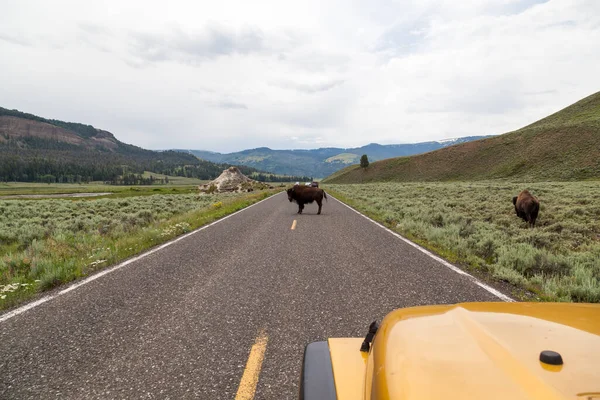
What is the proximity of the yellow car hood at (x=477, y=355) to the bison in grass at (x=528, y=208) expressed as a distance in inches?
488

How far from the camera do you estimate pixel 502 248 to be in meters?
7.54

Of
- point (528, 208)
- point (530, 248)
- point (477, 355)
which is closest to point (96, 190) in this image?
point (528, 208)

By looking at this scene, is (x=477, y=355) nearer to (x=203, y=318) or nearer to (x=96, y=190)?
(x=203, y=318)

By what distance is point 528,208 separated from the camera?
39.7 feet

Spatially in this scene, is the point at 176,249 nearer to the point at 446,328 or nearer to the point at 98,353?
the point at 98,353

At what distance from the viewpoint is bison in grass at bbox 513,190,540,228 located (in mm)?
12008

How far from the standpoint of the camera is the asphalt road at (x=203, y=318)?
119 inches

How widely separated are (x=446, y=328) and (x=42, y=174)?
203 meters

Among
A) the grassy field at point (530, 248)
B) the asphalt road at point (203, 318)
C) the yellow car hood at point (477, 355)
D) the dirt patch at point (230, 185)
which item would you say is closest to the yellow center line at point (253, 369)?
the asphalt road at point (203, 318)

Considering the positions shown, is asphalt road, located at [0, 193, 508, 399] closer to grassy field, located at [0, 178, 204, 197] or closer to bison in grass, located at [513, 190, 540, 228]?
bison in grass, located at [513, 190, 540, 228]

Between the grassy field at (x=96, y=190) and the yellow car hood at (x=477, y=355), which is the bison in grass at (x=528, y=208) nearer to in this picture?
the yellow car hood at (x=477, y=355)

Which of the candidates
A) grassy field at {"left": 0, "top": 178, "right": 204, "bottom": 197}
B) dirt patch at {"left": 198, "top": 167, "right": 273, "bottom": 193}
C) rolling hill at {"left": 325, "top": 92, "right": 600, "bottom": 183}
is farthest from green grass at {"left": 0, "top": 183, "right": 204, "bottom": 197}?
rolling hill at {"left": 325, "top": 92, "right": 600, "bottom": 183}

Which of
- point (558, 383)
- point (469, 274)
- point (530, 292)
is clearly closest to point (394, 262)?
point (469, 274)

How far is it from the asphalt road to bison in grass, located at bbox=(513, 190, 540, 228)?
24.4 ft
